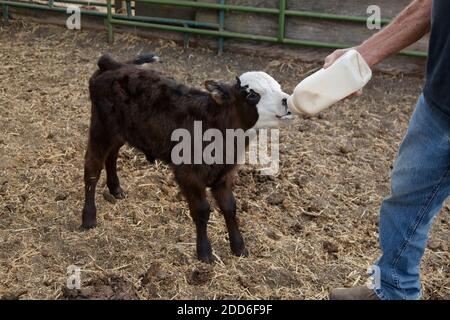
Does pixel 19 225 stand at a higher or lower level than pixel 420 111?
lower

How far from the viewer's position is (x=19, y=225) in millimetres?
4230

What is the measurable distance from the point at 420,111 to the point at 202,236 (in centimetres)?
173

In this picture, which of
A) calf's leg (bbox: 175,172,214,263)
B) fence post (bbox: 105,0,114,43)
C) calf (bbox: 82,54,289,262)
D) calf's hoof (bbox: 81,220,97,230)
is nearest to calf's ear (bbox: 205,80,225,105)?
calf (bbox: 82,54,289,262)

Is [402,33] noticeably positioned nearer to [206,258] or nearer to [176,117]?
[176,117]

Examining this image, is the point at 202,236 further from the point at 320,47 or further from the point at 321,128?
the point at 320,47

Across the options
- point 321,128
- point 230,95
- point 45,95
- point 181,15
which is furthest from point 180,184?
point 181,15

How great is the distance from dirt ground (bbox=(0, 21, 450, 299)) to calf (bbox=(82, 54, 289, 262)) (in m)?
0.26

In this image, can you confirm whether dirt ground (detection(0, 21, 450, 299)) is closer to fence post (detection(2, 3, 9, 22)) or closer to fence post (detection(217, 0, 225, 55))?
fence post (detection(217, 0, 225, 55))

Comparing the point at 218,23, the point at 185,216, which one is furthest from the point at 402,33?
the point at 218,23

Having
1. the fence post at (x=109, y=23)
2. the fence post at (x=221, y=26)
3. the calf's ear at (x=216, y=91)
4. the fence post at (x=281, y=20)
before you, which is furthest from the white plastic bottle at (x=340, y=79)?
the fence post at (x=109, y=23)

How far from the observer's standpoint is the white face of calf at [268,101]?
3557 millimetres

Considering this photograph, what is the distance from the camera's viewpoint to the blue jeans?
2.67 meters

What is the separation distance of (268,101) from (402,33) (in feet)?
3.35

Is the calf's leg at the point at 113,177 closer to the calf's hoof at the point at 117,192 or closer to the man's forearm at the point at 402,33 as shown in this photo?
the calf's hoof at the point at 117,192
